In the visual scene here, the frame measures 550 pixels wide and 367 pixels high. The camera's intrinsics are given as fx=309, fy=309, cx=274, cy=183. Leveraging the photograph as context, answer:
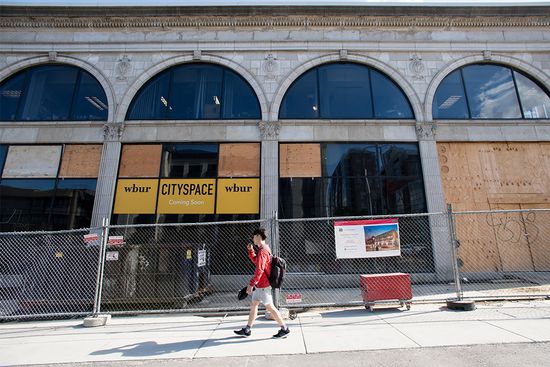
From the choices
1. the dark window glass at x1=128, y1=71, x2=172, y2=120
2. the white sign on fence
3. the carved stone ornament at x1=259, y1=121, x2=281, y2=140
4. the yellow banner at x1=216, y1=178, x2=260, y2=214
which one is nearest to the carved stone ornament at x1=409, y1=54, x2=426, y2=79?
the carved stone ornament at x1=259, y1=121, x2=281, y2=140

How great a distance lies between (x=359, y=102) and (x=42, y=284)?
12611 millimetres

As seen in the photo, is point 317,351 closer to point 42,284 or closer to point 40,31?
point 42,284

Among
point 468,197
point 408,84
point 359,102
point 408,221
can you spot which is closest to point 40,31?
point 359,102

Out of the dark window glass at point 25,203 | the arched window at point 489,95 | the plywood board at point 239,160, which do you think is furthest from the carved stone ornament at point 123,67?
the arched window at point 489,95

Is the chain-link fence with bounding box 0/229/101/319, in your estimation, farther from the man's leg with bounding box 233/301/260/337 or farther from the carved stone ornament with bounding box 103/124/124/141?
the carved stone ornament with bounding box 103/124/124/141

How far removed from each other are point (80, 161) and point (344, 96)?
11323 mm

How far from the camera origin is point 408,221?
38.8ft

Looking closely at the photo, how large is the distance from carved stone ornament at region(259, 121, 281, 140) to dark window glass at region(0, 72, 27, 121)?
10706 mm

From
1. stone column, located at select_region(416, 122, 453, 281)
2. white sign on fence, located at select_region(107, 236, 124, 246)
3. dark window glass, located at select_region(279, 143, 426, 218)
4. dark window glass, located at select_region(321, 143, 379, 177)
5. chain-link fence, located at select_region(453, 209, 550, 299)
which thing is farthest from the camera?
dark window glass, located at select_region(321, 143, 379, 177)

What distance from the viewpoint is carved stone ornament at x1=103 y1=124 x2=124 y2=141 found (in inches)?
499

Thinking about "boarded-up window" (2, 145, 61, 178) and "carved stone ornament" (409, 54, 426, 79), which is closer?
"boarded-up window" (2, 145, 61, 178)

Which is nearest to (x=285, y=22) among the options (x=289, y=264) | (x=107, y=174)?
(x=107, y=174)

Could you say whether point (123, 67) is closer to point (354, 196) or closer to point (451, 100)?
point (354, 196)

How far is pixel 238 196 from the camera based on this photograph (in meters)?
12.1
